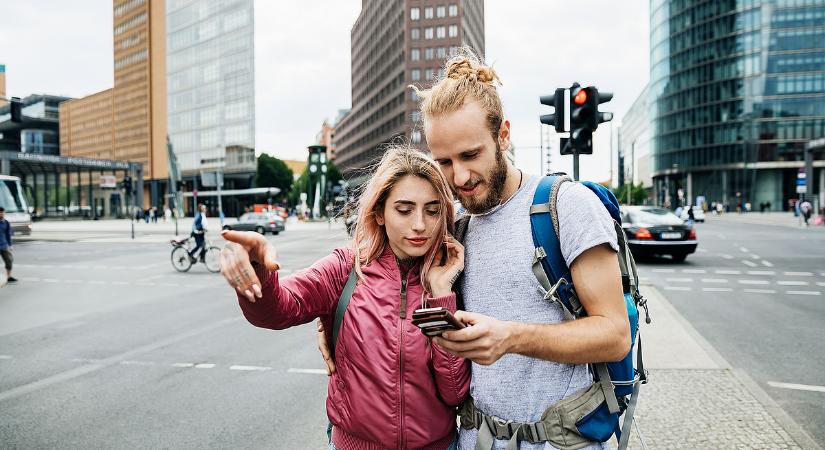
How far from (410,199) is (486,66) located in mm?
521

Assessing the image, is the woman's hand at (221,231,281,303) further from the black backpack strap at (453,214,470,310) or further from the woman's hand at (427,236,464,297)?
the black backpack strap at (453,214,470,310)

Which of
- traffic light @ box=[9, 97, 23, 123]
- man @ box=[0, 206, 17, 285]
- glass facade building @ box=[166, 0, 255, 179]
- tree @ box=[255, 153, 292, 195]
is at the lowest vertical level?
man @ box=[0, 206, 17, 285]

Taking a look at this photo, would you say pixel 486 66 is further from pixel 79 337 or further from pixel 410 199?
pixel 79 337

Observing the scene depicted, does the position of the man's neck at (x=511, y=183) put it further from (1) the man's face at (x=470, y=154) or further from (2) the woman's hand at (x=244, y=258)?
(2) the woman's hand at (x=244, y=258)

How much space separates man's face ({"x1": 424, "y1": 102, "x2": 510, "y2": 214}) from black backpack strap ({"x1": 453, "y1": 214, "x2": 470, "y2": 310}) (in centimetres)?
13

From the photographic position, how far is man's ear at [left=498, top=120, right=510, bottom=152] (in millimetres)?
1879

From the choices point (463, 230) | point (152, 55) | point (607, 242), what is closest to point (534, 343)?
point (607, 242)

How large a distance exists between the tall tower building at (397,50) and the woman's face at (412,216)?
75878mm

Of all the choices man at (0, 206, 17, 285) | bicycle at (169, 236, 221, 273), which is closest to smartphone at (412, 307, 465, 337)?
bicycle at (169, 236, 221, 273)

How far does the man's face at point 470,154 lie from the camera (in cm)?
179

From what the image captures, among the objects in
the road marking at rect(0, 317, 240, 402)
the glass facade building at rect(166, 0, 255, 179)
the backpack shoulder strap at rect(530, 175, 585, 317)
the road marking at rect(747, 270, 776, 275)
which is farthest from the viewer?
the glass facade building at rect(166, 0, 255, 179)

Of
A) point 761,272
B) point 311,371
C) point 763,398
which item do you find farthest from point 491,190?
point 761,272

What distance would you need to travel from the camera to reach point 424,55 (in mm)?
93312

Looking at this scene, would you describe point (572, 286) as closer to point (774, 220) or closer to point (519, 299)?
point (519, 299)
